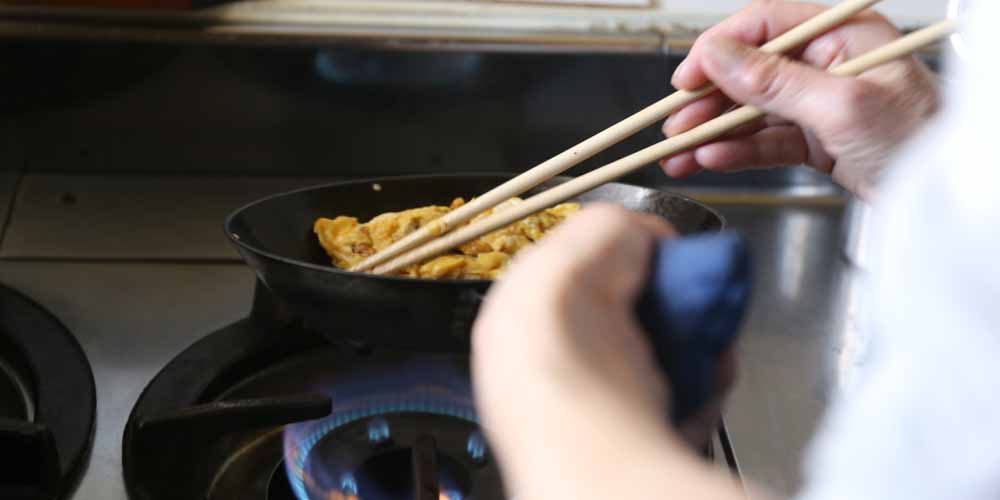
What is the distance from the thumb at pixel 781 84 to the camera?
0.65 meters

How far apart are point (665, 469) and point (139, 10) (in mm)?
973

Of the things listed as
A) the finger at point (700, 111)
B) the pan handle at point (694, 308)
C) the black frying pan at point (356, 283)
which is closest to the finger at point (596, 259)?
the pan handle at point (694, 308)

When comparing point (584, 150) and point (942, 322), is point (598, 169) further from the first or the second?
point (942, 322)

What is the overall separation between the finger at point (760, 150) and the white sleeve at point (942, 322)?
55cm

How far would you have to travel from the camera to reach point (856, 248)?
1.08 meters

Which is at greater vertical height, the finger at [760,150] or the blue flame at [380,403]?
the finger at [760,150]

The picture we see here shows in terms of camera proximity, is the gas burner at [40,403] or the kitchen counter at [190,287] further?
the kitchen counter at [190,287]

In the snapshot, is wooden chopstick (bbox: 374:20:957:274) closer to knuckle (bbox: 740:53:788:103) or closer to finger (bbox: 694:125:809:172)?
knuckle (bbox: 740:53:788:103)

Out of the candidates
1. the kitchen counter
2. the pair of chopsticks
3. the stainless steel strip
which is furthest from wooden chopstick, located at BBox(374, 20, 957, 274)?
the stainless steel strip

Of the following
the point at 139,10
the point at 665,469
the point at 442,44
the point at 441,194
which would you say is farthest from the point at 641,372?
the point at 139,10

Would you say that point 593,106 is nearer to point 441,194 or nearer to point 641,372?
point 441,194

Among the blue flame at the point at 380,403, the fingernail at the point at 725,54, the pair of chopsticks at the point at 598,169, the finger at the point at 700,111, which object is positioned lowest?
the blue flame at the point at 380,403

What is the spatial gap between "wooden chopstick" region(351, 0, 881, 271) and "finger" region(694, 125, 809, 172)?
5.0 inches

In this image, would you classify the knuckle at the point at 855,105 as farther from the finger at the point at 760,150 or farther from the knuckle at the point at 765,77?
the finger at the point at 760,150
